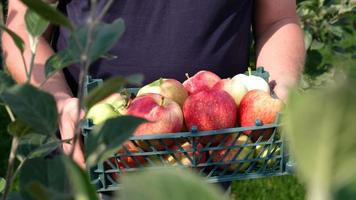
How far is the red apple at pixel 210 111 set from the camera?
1501mm

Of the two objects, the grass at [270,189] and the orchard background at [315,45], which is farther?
the grass at [270,189]

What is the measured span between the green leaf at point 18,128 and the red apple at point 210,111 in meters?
0.84

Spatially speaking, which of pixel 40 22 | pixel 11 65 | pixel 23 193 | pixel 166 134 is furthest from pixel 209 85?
pixel 23 193

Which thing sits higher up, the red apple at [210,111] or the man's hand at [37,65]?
the man's hand at [37,65]

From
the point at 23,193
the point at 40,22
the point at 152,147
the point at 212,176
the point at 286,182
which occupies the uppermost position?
the point at 40,22

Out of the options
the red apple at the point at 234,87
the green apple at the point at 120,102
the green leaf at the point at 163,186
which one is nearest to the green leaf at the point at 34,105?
the green leaf at the point at 163,186

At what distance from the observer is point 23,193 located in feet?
1.70

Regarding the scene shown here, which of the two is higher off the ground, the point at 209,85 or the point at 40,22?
the point at 40,22

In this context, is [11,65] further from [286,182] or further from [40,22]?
[286,182]

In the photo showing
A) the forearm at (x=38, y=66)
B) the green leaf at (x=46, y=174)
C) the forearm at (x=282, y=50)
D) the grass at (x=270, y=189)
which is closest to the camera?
the green leaf at (x=46, y=174)

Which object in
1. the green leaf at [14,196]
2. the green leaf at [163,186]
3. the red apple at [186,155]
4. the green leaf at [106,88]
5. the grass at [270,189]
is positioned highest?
the green leaf at [163,186]

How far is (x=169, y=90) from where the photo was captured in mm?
1641

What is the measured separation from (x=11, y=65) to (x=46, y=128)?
139 centimetres

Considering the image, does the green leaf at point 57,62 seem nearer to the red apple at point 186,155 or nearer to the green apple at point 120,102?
the red apple at point 186,155
